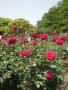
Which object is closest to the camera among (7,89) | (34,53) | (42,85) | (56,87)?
(42,85)

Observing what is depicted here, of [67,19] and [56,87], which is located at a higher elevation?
[67,19]

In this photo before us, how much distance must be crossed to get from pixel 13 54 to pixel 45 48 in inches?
28.1

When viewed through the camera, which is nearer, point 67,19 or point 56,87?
point 56,87

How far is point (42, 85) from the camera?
237 cm

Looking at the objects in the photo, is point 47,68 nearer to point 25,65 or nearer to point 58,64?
point 58,64

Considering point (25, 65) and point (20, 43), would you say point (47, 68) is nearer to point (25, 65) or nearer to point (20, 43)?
point (25, 65)

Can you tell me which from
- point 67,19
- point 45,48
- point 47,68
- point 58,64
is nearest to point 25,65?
point 47,68

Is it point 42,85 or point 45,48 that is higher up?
point 45,48

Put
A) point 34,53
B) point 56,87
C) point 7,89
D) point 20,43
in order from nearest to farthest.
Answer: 1. point 56,87
2. point 7,89
3. point 34,53
4. point 20,43

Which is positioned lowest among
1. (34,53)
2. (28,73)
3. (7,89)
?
(7,89)

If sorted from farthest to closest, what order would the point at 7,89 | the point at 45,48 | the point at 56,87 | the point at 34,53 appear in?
the point at 45,48
the point at 34,53
the point at 7,89
the point at 56,87

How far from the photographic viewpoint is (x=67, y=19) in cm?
2620

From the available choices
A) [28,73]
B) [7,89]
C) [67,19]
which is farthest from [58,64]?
[67,19]

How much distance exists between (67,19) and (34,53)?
2449 cm
